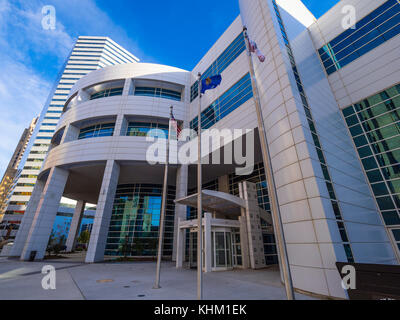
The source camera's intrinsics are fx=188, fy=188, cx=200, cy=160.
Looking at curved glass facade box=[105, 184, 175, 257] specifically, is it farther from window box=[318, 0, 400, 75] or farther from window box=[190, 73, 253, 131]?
window box=[318, 0, 400, 75]

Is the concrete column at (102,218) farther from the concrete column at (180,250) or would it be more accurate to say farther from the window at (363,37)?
the window at (363,37)

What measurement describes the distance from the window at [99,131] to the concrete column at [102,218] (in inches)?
250

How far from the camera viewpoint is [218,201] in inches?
709

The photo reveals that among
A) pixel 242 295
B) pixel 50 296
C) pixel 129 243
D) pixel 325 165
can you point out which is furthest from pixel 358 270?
pixel 129 243

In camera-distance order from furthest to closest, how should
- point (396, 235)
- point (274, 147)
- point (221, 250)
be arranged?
point (221, 250)
point (274, 147)
point (396, 235)

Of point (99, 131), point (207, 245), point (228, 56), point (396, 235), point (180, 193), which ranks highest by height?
point (228, 56)

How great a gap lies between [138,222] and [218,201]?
54.3 ft

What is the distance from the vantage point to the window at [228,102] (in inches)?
814

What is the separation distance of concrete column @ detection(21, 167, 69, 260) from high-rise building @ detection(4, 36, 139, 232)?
62.5m

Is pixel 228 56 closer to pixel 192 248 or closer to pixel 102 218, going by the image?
pixel 192 248

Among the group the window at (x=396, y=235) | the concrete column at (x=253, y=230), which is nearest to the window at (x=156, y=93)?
the concrete column at (x=253, y=230)

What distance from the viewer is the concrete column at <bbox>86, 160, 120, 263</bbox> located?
20.6 m

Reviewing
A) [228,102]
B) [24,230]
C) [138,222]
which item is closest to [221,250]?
[228,102]

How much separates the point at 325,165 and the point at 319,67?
35.5ft
